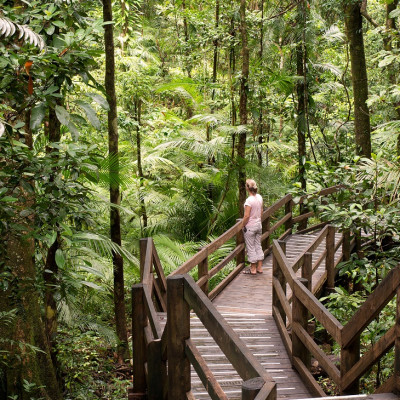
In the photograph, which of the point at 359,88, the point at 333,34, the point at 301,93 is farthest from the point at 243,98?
the point at 333,34

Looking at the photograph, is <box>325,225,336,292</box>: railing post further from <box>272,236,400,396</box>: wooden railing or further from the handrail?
the handrail

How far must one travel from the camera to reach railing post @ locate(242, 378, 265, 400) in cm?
219

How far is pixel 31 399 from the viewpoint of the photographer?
464 cm

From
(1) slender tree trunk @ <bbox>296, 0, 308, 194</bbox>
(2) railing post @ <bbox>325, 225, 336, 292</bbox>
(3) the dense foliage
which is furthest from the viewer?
(1) slender tree trunk @ <bbox>296, 0, 308, 194</bbox>

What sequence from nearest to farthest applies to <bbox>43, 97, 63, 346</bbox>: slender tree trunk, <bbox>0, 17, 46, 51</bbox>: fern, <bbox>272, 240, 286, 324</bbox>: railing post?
<bbox>0, 17, 46, 51</bbox>: fern, <bbox>43, 97, 63, 346</bbox>: slender tree trunk, <bbox>272, 240, 286, 324</bbox>: railing post

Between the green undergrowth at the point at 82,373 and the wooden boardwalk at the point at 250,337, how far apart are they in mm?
1064

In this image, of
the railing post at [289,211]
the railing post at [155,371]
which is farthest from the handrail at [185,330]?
the railing post at [289,211]

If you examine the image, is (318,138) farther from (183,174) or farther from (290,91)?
(183,174)

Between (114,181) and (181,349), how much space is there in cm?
425

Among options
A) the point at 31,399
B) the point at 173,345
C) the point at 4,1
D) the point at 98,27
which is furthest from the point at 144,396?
the point at 4,1

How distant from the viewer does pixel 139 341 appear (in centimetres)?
496

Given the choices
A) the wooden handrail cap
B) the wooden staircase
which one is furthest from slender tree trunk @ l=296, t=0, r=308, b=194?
the wooden handrail cap

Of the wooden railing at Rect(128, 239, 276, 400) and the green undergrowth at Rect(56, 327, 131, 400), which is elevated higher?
the wooden railing at Rect(128, 239, 276, 400)

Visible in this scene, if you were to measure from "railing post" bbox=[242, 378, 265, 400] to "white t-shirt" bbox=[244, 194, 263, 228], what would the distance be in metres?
6.70
